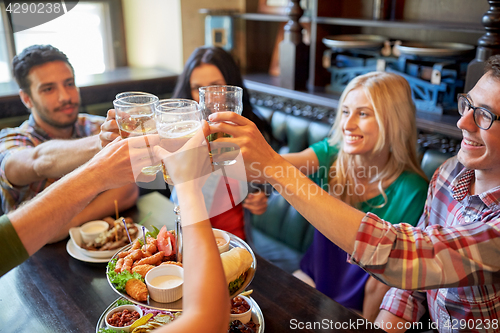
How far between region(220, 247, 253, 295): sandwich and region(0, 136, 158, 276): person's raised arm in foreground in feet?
1.01

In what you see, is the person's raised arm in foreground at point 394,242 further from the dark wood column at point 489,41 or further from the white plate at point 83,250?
the dark wood column at point 489,41

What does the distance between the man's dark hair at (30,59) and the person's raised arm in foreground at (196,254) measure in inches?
49.0

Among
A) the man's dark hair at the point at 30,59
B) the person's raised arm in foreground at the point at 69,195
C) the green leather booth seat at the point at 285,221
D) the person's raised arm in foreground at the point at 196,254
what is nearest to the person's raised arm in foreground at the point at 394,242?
the person's raised arm in foreground at the point at 196,254

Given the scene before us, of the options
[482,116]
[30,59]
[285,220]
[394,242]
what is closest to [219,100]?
[394,242]

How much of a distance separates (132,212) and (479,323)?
4.44 ft

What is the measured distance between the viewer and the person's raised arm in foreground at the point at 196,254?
749mm

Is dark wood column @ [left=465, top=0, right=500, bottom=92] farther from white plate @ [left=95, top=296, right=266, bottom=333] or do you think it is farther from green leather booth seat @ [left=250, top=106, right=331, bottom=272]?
white plate @ [left=95, top=296, right=266, bottom=333]

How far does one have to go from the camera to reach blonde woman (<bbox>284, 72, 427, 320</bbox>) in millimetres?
1628

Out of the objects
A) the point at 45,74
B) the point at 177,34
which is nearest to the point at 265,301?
the point at 45,74

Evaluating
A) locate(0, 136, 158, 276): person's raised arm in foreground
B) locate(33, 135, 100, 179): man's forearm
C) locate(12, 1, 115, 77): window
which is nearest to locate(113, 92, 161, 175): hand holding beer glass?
locate(0, 136, 158, 276): person's raised arm in foreground

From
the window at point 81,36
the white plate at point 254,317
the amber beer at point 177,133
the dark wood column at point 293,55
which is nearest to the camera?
the amber beer at point 177,133

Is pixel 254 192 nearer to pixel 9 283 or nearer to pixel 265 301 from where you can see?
pixel 265 301

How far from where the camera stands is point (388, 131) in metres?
1.65

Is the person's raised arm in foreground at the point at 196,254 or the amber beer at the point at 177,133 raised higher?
the amber beer at the point at 177,133
